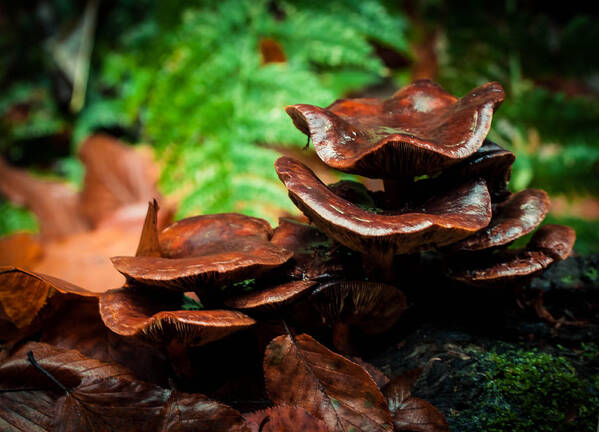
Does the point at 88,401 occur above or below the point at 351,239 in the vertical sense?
below

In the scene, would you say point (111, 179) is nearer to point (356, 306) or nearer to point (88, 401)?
point (88, 401)

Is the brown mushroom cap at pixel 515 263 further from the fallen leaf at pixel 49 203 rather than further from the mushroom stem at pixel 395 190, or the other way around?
the fallen leaf at pixel 49 203

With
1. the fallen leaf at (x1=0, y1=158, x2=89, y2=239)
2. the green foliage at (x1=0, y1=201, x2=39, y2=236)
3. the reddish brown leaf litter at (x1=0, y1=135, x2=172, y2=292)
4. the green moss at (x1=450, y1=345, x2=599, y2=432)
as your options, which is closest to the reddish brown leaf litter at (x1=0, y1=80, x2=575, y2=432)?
the green moss at (x1=450, y1=345, x2=599, y2=432)

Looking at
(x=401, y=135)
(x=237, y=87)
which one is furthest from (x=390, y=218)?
(x=237, y=87)

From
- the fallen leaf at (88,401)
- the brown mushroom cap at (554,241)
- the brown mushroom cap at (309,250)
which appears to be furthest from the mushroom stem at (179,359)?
the brown mushroom cap at (554,241)

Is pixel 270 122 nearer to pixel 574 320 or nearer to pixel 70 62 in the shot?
pixel 574 320

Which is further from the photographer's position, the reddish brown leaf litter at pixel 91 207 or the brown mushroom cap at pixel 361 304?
the reddish brown leaf litter at pixel 91 207

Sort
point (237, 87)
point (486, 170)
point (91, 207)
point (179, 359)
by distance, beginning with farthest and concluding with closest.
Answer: point (91, 207) < point (237, 87) < point (486, 170) < point (179, 359)
